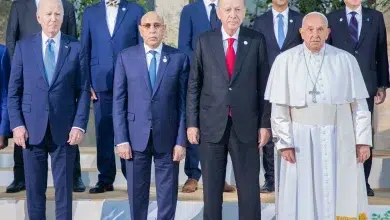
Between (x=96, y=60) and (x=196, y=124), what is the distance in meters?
1.72

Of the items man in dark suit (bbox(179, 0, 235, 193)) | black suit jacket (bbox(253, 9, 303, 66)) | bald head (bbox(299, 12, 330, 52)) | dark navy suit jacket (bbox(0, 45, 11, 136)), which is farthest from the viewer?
man in dark suit (bbox(179, 0, 235, 193))

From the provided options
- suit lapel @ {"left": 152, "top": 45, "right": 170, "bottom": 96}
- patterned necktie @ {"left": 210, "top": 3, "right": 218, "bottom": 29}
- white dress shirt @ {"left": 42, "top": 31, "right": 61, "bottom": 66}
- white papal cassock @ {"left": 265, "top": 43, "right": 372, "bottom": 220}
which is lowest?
white papal cassock @ {"left": 265, "top": 43, "right": 372, "bottom": 220}

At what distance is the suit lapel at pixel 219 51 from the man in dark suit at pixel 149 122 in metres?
0.41

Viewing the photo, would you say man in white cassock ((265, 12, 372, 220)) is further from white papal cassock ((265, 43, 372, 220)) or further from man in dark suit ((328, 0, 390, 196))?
man in dark suit ((328, 0, 390, 196))

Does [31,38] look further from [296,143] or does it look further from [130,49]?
[296,143]

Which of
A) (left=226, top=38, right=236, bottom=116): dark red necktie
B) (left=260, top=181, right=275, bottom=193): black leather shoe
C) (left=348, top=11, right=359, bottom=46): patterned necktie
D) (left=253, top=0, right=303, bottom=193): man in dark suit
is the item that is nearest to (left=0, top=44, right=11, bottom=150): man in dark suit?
(left=226, top=38, right=236, bottom=116): dark red necktie

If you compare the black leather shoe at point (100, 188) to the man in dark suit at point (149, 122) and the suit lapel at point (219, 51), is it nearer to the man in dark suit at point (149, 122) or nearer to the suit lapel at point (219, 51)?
the man in dark suit at point (149, 122)

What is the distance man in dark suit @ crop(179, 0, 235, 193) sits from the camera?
857 centimetres

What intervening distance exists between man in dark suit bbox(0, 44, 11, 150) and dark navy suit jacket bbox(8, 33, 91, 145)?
0.60ft

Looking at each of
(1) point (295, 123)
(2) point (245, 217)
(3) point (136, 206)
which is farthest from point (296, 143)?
(3) point (136, 206)

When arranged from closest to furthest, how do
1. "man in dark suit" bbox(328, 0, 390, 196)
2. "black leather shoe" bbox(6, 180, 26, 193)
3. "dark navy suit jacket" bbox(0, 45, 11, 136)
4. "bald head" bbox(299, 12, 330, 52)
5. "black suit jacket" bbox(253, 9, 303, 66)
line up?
"bald head" bbox(299, 12, 330, 52), "dark navy suit jacket" bbox(0, 45, 11, 136), "black suit jacket" bbox(253, 9, 303, 66), "man in dark suit" bbox(328, 0, 390, 196), "black leather shoe" bbox(6, 180, 26, 193)

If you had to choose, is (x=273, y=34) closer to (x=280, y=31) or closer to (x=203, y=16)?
(x=280, y=31)

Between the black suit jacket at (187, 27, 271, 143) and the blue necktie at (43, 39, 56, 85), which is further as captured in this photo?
the blue necktie at (43, 39, 56, 85)

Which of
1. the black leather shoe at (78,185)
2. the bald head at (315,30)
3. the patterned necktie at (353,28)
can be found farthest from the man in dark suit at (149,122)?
the patterned necktie at (353,28)
